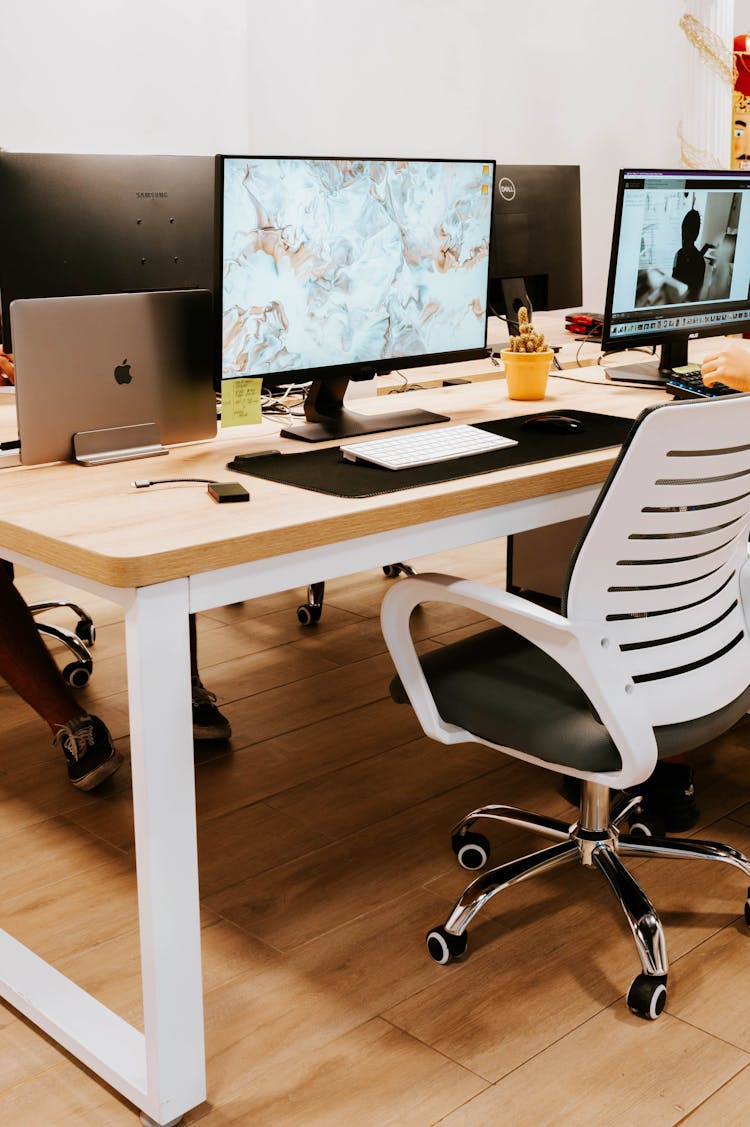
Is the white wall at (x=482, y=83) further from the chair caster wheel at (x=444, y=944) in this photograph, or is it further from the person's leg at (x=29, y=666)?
the chair caster wheel at (x=444, y=944)

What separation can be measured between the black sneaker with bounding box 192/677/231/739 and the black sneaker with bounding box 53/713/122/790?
228 millimetres

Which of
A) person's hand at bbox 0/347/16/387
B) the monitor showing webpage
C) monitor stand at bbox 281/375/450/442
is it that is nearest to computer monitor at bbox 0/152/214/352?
person's hand at bbox 0/347/16/387

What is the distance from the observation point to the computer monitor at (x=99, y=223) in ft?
7.12

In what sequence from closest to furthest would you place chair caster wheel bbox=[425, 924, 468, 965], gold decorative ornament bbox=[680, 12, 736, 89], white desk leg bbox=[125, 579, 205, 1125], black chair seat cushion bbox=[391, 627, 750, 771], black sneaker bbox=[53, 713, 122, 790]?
white desk leg bbox=[125, 579, 205, 1125]
black chair seat cushion bbox=[391, 627, 750, 771]
chair caster wheel bbox=[425, 924, 468, 965]
black sneaker bbox=[53, 713, 122, 790]
gold decorative ornament bbox=[680, 12, 736, 89]

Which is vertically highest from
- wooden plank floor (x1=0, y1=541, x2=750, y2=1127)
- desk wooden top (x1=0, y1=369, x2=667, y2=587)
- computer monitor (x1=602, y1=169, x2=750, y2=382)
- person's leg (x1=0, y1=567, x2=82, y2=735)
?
computer monitor (x1=602, y1=169, x2=750, y2=382)

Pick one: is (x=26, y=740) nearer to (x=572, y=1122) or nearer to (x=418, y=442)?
(x=418, y=442)

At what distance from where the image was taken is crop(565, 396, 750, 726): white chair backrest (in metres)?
1.50

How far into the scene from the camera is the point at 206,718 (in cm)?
263

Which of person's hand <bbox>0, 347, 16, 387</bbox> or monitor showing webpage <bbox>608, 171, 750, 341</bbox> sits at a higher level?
monitor showing webpage <bbox>608, 171, 750, 341</bbox>

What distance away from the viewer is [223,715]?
2770mm

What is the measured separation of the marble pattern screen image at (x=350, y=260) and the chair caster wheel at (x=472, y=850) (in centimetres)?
87

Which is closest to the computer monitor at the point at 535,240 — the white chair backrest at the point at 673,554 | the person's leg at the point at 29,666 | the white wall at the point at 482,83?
the person's leg at the point at 29,666

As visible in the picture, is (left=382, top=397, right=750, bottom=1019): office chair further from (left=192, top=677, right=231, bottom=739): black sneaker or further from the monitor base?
(left=192, top=677, right=231, bottom=739): black sneaker

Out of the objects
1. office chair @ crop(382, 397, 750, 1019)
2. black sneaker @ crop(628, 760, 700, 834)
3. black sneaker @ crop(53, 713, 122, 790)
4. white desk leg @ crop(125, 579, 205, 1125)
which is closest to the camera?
white desk leg @ crop(125, 579, 205, 1125)
